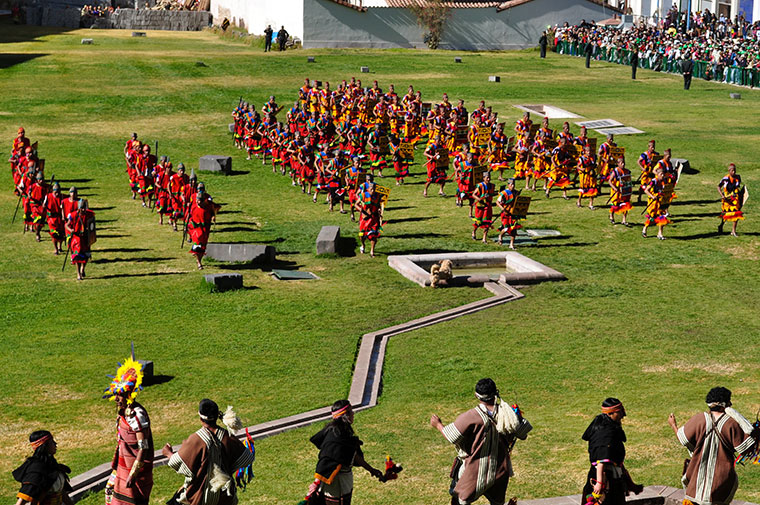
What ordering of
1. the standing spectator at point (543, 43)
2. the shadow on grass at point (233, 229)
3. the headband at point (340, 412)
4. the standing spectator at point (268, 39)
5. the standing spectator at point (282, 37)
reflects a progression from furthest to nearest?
1. the standing spectator at point (543, 43)
2. the standing spectator at point (268, 39)
3. the standing spectator at point (282, 37)
4. the shadow on grass at point (233, 229)
5. the headband at point (340, 412)

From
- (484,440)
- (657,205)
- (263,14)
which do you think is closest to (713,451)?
(484,440)

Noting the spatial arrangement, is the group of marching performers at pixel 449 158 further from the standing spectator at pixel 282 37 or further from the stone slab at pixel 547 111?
the standing spectator at pixel 282 37

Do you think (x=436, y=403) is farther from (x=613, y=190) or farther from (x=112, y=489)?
(x=613, y=190)

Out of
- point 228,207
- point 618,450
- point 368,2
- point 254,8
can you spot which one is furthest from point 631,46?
point 618,450

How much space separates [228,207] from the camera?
31.7 m

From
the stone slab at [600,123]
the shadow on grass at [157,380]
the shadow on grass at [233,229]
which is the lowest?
the shadow on grass at [157,380]

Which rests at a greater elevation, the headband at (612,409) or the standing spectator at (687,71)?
the standing spectator at (687,71)

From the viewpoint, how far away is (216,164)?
36500 millimetres

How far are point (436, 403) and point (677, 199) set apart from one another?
18.2 meters

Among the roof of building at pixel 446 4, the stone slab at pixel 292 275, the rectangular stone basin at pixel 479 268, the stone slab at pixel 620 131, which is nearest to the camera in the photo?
the rectangular stone basin at pixel 479 268

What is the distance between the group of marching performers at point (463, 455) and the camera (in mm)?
10031

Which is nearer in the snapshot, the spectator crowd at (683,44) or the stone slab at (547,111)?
the stone slab at (547,111)

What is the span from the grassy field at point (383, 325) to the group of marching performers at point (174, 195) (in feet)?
1.88

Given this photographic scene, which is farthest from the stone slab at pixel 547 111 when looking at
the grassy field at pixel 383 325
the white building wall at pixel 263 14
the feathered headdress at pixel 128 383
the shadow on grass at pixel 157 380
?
the feathered headdress at pixel 128 383
